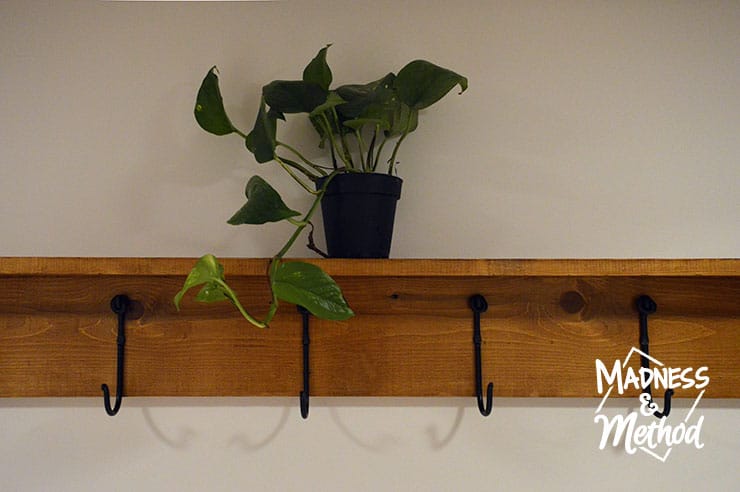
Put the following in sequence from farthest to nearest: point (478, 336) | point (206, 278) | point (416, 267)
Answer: point (478, 336) → point (416, 267) → point (206, 278)

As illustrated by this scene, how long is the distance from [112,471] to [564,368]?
2.41ft

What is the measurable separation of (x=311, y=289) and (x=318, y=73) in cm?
35

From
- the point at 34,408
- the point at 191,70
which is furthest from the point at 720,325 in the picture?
the point at 34,408

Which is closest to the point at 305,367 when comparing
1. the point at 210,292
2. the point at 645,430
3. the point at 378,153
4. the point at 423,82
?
the point at 210,292

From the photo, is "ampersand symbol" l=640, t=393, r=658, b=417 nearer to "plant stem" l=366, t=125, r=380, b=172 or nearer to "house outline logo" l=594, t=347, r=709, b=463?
"house outline logo" l=594, t=347, r=709, b=463

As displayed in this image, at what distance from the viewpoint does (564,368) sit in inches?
37.6

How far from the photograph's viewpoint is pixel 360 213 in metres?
0.87

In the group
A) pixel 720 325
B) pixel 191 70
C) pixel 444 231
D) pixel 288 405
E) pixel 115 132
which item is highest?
pixel 191 70

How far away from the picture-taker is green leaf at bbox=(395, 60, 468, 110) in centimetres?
86

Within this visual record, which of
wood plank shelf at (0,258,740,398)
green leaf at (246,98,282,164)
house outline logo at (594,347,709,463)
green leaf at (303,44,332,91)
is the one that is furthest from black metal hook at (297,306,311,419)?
house outline logo at (594,347,709,463)

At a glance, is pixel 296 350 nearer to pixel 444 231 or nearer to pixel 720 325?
pixel 444 231

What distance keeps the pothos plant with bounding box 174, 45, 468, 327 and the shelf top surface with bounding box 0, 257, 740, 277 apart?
5cm

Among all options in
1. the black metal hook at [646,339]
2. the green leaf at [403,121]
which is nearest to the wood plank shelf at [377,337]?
the black metal hook at [646,339]

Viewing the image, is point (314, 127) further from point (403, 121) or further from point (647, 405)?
point (647, 405)
